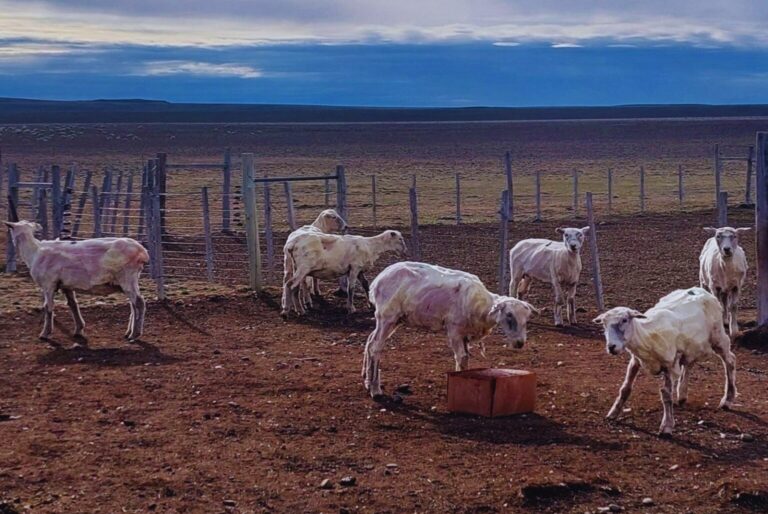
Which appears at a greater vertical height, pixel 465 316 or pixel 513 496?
pixel 465 316

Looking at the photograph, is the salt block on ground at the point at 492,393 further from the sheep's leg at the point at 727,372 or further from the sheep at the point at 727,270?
the sheep at the point at 727,270

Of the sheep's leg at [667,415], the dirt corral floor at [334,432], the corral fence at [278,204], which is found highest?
the corral fence at [278,204]

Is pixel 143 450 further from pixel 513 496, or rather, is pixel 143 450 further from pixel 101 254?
pixel 101 254

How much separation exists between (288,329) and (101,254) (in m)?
2.72

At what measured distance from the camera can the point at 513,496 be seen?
802 centimetres

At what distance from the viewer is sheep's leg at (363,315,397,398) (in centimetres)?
1104

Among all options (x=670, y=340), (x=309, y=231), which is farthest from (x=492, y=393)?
(x=309, y=231)

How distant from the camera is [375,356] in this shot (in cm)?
1112

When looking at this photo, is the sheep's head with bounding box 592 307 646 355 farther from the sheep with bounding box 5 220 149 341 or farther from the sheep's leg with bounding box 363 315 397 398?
the sheep with bounding box 5 220 149 341

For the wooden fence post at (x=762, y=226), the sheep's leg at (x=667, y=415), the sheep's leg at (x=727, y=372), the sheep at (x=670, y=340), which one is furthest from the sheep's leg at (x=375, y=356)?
the wooden fence post at (x=762, y=226)

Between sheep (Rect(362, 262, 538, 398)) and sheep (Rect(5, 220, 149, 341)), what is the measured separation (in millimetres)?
4395

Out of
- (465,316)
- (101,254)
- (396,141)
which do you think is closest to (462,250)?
(101,254)

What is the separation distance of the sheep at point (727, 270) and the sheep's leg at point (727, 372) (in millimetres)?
3994

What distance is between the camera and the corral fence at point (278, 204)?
19078 millimetres
